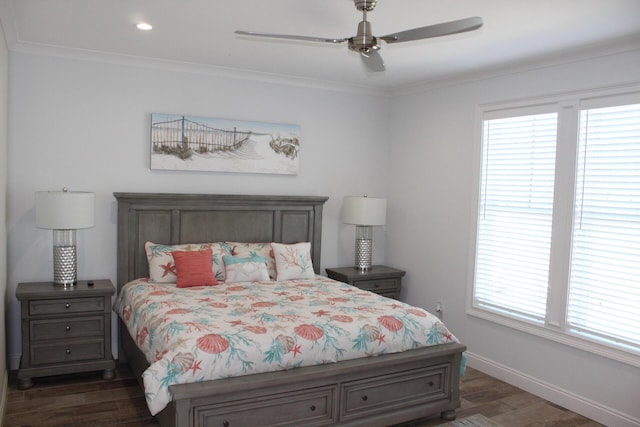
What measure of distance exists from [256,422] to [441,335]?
1422 millimetres

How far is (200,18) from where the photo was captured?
3400mm

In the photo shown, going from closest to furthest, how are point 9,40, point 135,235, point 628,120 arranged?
point 628,120 → point 9,40 → point 135,235

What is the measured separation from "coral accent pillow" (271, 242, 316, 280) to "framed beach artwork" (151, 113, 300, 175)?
2.68 feet

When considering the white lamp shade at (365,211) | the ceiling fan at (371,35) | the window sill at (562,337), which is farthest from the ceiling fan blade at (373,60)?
the window sill at (562,337)

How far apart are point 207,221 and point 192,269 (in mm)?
679

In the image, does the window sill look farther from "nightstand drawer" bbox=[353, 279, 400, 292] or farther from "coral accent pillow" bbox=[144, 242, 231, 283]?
"coral accent pillow" bbox=[144, 242, 231, 283]

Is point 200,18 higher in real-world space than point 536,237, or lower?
higher

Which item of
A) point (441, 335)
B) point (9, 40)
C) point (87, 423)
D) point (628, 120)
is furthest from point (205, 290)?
point (628, 120)

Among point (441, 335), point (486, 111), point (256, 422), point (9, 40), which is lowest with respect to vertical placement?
point (256, 422)

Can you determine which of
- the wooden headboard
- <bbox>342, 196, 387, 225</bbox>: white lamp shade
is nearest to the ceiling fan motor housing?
the wooden headboard

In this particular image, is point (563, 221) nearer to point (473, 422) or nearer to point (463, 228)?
point (463, 228)

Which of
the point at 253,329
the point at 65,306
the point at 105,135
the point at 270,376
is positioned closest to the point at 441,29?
the point at 253,329

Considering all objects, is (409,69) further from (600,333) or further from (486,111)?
(600,333)

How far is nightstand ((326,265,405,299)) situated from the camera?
204 inches
